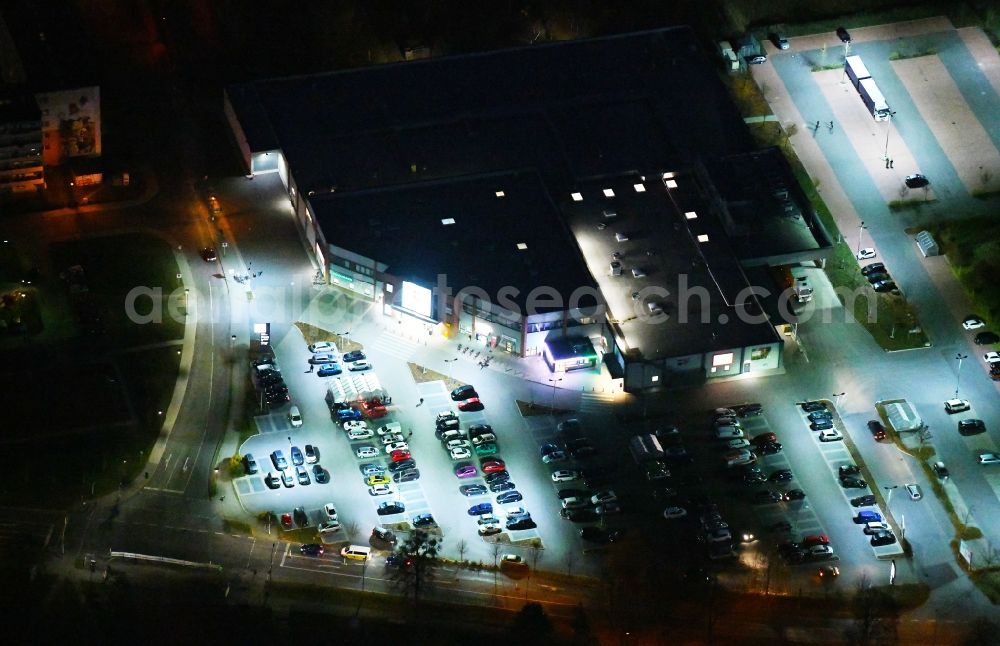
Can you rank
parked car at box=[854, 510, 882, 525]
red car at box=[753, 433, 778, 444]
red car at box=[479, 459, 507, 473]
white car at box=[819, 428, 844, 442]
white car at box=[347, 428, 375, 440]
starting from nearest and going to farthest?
parked car at box=[854, 510, 882, 525] < red car at box=[479, 459, 507, 473] < red car at box=[753, 433, 778, 444] < white car at box=[347, 428, 375, 440] < white car at box=[819, 428, 844, 442]

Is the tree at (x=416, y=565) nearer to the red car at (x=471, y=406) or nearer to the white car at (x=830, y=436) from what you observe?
the red car at (x=471, y=406)

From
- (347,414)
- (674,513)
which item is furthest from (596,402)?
(347,414)

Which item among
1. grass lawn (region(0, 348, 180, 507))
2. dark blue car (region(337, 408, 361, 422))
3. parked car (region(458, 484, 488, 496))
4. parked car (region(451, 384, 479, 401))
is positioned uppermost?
grass lawn (region(0, 348, 180, 507))

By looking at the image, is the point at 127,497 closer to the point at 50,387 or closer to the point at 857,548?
the point at 50,387

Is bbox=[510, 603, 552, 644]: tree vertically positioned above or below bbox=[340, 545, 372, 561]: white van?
below

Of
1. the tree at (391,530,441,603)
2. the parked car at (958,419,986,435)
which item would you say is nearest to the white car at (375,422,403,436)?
the tree at (391,530,441,603)

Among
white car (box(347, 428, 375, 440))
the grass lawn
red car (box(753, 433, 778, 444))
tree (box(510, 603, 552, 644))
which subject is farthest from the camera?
white car (box(347, 428, 375, 440))

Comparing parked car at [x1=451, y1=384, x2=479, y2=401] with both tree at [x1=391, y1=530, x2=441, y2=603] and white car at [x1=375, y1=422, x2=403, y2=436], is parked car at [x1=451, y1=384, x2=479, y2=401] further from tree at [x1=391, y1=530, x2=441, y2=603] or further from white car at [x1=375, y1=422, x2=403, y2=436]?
tree at [x1=391, y1=530, x2=441, y2=603]
